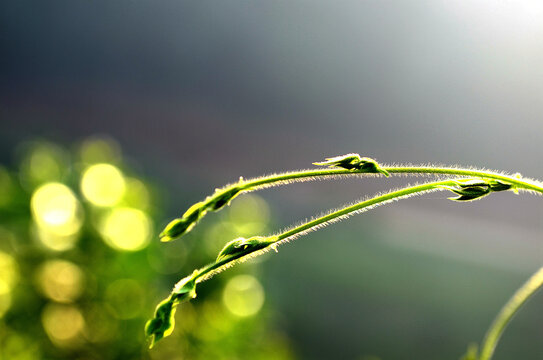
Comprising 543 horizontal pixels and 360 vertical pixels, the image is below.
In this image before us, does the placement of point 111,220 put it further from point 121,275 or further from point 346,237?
point 346,237

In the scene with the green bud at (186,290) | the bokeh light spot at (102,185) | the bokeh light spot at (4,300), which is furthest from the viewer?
the bokeh light spot at (102,185)

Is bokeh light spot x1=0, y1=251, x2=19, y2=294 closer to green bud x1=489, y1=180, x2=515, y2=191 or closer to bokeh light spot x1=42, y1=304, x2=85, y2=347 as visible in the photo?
bokeh light spot x1=42, y1=304, x2=85, y2=347

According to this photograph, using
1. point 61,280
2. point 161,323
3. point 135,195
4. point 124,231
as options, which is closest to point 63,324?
point 61,280

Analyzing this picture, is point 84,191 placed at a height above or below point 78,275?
above

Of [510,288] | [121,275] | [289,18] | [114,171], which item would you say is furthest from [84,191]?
[510,288]

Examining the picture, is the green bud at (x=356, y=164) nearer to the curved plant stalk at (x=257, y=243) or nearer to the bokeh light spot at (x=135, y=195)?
the curved plant stalk at (x=257, y=243)

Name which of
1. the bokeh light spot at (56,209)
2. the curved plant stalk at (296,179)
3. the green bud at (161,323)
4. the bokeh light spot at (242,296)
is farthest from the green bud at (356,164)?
the bokeh light spot at (242,296)
